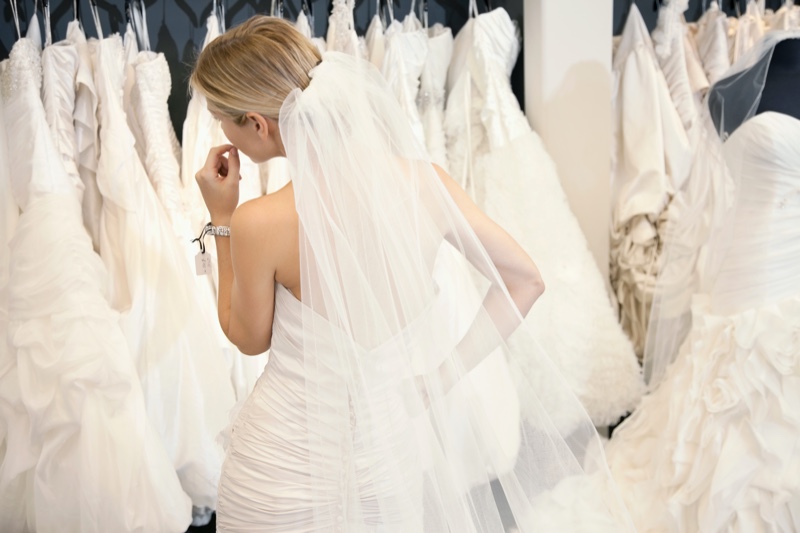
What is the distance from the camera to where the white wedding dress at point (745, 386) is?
1.60m

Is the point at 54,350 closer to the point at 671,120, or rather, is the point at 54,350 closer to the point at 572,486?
the point at 572,486

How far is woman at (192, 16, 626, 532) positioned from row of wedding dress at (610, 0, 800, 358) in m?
1.33

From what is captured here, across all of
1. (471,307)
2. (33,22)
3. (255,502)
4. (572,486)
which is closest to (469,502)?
(572,486)

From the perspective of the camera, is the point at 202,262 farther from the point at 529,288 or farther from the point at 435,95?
the point at 435,95

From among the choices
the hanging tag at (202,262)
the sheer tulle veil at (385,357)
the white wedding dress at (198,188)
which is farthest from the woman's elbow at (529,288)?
the white wedding dress at (198,188)

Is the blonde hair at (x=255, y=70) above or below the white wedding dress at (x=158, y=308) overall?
above

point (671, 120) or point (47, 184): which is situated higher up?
point (47, 184)

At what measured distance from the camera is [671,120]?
229 cm

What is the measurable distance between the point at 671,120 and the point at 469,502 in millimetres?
1684

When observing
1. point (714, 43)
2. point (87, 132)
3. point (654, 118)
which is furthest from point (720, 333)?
point (87, 132)

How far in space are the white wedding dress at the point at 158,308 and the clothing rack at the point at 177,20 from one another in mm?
292

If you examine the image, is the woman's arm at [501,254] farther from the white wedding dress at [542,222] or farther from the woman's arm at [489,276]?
the white wedding dress at [542,222]

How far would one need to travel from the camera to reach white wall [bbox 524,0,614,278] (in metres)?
2.15

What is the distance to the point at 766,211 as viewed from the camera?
5.72 ft
